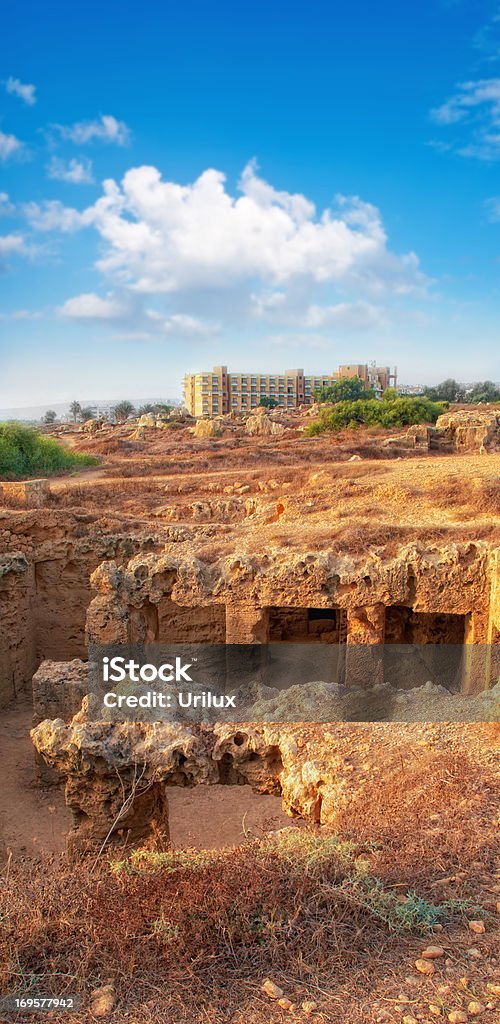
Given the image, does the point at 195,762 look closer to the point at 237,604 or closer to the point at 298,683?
the point at 237,604

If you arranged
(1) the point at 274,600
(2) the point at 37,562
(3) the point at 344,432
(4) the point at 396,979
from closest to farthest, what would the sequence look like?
(4) the point at 396,979 → (1) the point at 274,600 → (2) the point at 37,562 → (3) the point at 344,432

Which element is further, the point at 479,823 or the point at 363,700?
the point at 363,700

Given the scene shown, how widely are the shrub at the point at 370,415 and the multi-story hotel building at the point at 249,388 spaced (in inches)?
1881

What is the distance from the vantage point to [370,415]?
34.9 meters

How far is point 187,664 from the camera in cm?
1167

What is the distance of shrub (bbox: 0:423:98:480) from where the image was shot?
966 inches

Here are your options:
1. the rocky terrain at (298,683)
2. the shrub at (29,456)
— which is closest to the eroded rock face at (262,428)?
the shrub at (29,456)

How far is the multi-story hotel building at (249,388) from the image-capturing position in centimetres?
8900

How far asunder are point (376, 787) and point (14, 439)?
2332 cm

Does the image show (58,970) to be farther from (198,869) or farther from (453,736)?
(453,736)

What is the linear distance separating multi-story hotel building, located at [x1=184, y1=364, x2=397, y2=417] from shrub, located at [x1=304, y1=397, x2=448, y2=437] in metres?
47.8

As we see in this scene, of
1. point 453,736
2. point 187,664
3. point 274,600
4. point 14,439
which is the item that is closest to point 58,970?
point 453,736

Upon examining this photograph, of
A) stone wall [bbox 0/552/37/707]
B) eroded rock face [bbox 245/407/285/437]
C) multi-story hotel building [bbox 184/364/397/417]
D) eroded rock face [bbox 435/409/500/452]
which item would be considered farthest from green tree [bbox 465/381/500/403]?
stone wall [bbox 0/552/37/707]

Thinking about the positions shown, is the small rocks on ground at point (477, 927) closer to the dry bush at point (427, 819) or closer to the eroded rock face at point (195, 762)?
the dry bush at point (427, 819)
